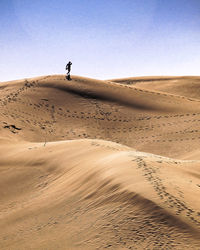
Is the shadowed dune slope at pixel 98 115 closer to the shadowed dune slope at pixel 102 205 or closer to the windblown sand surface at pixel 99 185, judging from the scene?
the windblown sand surface at pixel 99 185

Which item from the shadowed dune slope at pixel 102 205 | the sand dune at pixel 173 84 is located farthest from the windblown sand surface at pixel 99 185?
the sand dune at pixel 173 84

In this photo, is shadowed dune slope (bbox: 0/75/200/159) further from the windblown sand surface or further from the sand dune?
the sand dune

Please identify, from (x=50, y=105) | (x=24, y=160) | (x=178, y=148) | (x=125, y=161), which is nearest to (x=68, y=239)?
(x=125, y=161)

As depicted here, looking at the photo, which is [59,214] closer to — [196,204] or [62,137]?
[196,204]

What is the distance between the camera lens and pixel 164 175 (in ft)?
25.6

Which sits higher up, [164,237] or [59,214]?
[164,237]

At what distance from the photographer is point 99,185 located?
299 inches

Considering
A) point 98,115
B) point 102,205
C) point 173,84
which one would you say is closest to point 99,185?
point 102,205

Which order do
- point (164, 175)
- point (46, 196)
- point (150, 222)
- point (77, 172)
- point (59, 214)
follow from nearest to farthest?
point (150, 222)
point (59, 214)
point (164, 175)
point (46, 196)
point (77, 172)

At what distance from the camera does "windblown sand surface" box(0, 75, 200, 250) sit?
5.64 m

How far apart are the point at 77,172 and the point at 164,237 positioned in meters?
4.50

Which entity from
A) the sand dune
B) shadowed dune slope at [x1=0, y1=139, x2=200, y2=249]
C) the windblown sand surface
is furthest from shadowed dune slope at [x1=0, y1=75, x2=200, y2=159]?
the sand dune

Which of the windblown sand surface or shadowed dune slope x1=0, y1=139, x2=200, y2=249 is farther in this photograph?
the windblown sand surface

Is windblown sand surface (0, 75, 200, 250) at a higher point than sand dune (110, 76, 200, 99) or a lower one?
lower
